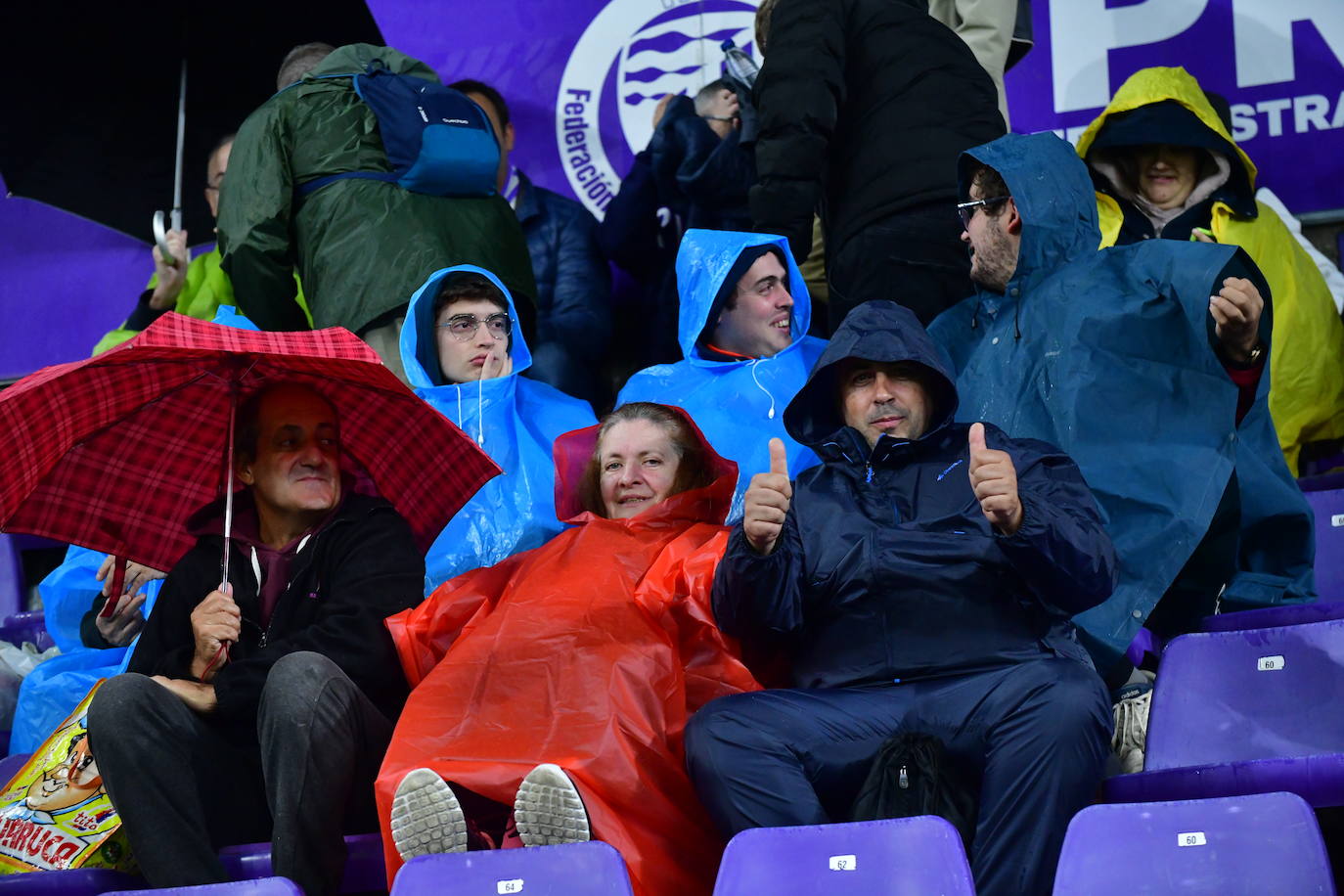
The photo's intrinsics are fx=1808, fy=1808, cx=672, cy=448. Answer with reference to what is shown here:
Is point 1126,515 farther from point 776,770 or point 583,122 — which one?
point 583,122

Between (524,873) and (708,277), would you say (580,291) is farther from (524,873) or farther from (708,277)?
(524,873)

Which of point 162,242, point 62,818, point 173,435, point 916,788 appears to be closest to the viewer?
point 916,788

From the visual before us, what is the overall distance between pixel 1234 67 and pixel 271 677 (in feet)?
11.9

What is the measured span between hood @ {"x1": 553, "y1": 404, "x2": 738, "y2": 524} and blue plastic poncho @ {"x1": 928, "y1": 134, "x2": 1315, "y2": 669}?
57cm

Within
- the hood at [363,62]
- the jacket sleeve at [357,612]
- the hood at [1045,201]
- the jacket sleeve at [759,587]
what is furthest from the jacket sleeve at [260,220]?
the jacket sleeve at [759,587]

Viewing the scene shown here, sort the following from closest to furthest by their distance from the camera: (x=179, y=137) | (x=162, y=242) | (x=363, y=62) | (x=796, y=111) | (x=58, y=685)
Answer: (x=58, y=685)
(x=796, y=111)
(x=363, y=62)
(x=162, y=242)
(x=179, y=137)

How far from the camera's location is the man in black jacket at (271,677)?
2984 mm

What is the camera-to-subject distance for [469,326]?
14.9ft

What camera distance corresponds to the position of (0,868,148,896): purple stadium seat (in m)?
3.08

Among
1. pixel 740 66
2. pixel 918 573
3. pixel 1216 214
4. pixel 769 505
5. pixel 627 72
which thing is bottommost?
pixel 918 573

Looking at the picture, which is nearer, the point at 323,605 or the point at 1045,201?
the point at 323,605

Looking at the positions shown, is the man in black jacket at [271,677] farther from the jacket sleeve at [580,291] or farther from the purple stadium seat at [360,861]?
the jacket sleeve at [580,291]

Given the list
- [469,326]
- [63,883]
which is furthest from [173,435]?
[469,326]

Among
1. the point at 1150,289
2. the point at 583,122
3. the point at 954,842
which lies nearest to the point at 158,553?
the point at 954,842
